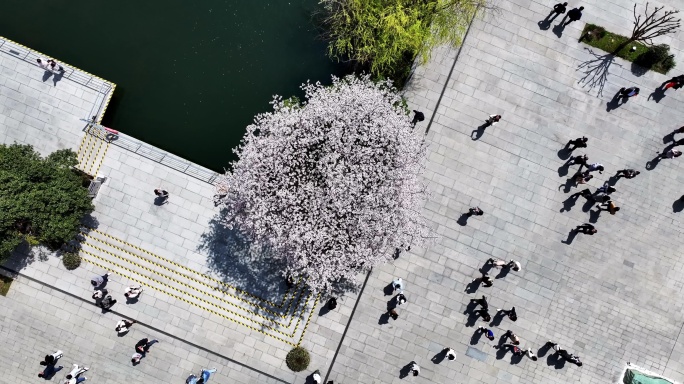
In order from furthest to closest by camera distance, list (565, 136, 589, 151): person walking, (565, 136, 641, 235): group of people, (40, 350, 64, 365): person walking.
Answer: (565, 136, 641, 235): group of people
(565, 136, 589, 151): person walking
(40, 350, 64, 365): person walking

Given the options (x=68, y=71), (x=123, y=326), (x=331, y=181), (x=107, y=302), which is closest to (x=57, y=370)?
(x=123, y=326)

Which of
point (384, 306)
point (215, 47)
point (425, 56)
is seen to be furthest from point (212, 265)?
point (425, 56)

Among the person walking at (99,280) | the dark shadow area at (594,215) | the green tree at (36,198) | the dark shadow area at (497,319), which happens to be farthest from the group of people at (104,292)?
the dark shadow area at (594,215)

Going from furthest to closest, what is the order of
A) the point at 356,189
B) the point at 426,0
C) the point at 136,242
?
the point at 136,242, the point at 426,0, the point at 356,189

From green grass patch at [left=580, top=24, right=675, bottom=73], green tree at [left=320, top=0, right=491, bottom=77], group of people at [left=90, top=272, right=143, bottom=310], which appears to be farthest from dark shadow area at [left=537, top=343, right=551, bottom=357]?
group of people at [left=90, top=272, right=143, bottom=310]

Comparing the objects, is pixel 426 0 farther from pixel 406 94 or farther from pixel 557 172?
pixel 557 172

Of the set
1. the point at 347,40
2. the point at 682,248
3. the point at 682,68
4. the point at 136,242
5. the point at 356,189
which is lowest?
the point at 136,242

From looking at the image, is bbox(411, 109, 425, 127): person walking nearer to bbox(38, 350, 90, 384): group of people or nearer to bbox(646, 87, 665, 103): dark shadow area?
bbox(646, 87, 665, 103): dark shadow area
